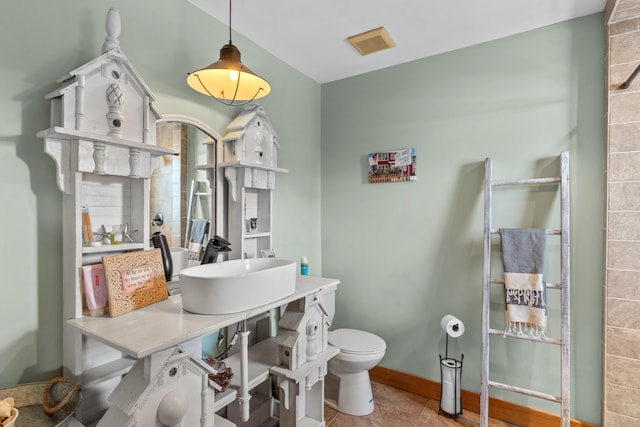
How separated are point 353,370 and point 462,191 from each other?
1434 millimetres

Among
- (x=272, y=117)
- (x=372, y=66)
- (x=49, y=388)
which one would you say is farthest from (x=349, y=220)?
(x=49, y=388)

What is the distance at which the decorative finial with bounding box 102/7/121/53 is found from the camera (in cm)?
131

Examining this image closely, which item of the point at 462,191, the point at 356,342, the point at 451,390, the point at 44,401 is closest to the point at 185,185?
the point at 44,401

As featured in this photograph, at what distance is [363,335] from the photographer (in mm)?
2314

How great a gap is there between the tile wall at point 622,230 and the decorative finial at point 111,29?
96.2 inches

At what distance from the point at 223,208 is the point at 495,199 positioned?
70.2 inches

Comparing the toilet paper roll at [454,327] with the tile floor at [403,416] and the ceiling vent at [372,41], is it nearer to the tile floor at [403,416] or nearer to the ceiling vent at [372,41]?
the tile floor at [403,416]

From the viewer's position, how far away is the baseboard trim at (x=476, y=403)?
6.47 ft

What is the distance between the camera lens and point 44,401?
3.61ft

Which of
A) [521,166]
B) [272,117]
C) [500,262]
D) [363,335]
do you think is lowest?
[363,335]

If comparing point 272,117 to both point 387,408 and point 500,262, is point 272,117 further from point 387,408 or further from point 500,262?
point 387,408

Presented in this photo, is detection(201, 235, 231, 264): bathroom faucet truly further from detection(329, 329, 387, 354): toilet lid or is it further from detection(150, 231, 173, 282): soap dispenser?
detection(329, 329, 387, 354): toilet lid

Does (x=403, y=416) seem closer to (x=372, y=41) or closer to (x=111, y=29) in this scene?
(x=372, y=41)

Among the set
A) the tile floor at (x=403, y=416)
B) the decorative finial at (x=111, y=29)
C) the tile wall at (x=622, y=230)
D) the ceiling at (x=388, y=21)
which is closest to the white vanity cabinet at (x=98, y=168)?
the decorative finial at (x=111, y=29)
